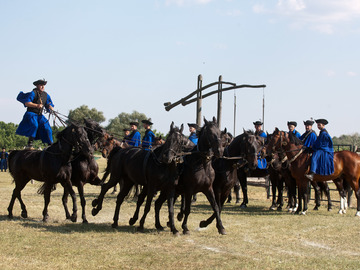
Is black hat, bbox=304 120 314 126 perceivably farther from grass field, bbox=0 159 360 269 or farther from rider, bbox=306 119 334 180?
grass field, bbox=0 159 360 269

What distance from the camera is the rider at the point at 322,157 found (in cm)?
1413

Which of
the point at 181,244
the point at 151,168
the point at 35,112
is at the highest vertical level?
the point at 35,112

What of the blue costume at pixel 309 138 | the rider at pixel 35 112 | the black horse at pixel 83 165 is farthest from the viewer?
the blue costume at pixel 309 138

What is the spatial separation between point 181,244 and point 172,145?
204 cm

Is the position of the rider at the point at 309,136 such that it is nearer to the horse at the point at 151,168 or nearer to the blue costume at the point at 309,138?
the blue costume at the point at 309,138

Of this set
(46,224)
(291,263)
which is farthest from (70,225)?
(291,263)

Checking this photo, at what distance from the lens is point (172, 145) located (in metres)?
9.70

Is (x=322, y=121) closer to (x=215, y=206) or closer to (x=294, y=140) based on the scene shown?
(x=294, y=140)

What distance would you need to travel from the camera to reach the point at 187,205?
10.3m

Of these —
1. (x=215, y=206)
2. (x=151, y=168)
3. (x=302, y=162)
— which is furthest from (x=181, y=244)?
(x=302, y=162)

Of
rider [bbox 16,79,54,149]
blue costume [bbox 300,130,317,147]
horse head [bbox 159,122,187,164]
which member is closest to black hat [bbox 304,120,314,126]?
blue costume [bbox 300,130,317,147]

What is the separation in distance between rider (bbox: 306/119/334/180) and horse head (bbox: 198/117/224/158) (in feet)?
18.2

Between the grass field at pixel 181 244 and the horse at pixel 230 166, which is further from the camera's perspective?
the horse at pixel 230 166

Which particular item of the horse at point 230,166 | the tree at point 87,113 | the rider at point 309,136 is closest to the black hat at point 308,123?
the rider at point 309,136
